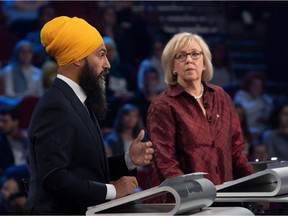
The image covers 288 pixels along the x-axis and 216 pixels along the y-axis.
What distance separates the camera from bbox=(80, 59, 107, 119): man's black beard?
2.76 m

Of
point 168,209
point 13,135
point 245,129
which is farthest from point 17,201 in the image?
point 168,209

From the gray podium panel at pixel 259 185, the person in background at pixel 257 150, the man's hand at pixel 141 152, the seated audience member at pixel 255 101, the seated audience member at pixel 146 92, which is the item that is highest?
the man's hand at pixel 141 152

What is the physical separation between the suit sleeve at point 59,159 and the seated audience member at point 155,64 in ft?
16.4

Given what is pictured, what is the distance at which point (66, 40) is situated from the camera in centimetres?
275

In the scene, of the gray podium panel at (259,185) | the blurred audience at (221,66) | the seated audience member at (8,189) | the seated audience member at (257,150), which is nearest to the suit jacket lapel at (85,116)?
the gray podium panel at (259,185)

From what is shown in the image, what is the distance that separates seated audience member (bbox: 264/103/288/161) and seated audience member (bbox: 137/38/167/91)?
1100 mm

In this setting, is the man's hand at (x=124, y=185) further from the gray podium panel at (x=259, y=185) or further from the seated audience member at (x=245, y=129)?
the seated audience member at (x=245, y=129)

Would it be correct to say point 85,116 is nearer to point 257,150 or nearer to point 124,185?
point 124,185

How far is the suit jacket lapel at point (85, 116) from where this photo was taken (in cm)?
271

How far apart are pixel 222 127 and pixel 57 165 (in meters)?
1.11

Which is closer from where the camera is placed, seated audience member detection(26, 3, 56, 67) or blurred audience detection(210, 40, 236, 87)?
seated audience member detection(26, 3, 56, 67)

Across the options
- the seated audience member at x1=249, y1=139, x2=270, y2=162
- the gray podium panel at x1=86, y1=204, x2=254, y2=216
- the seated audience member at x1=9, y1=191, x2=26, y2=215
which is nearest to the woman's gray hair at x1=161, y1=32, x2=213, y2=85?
the gray podium panel at x1=86, y1=204, x2=254, y2=216

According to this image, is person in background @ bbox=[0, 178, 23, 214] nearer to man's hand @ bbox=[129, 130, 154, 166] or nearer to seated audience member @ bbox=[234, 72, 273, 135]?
seated audience member @ bbox=[234, 72, 273, 135]

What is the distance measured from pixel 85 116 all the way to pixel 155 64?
209 inches
